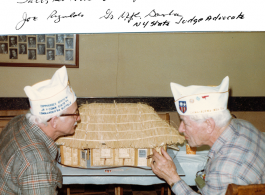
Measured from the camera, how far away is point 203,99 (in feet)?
5.80

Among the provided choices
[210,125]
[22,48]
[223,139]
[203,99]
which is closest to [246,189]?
[223,139]

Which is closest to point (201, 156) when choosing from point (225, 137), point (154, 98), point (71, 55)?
point (225, 137)

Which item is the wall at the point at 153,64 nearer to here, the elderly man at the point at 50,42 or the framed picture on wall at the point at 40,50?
the framed picture on wall at the point at 40,50

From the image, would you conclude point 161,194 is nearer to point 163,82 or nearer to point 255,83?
point 163,82

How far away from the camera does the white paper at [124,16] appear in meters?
3.12

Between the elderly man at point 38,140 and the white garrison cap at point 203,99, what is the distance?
90 cm

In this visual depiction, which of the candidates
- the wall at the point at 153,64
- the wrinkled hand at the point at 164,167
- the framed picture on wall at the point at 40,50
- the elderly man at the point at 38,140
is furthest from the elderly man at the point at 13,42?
the wrinkled hand at the point at 164,167

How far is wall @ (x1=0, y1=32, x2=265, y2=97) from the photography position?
12.5ft

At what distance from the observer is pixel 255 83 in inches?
165

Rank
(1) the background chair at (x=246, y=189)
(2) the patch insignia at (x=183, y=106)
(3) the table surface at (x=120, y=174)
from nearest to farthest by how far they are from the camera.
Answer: (1) the background chair at (x=246, y=189) → (2) the patch insignia at (x=183, y=106) → (3) the table surface at (x=120, y=174)

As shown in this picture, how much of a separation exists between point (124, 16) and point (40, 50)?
1.51 m
